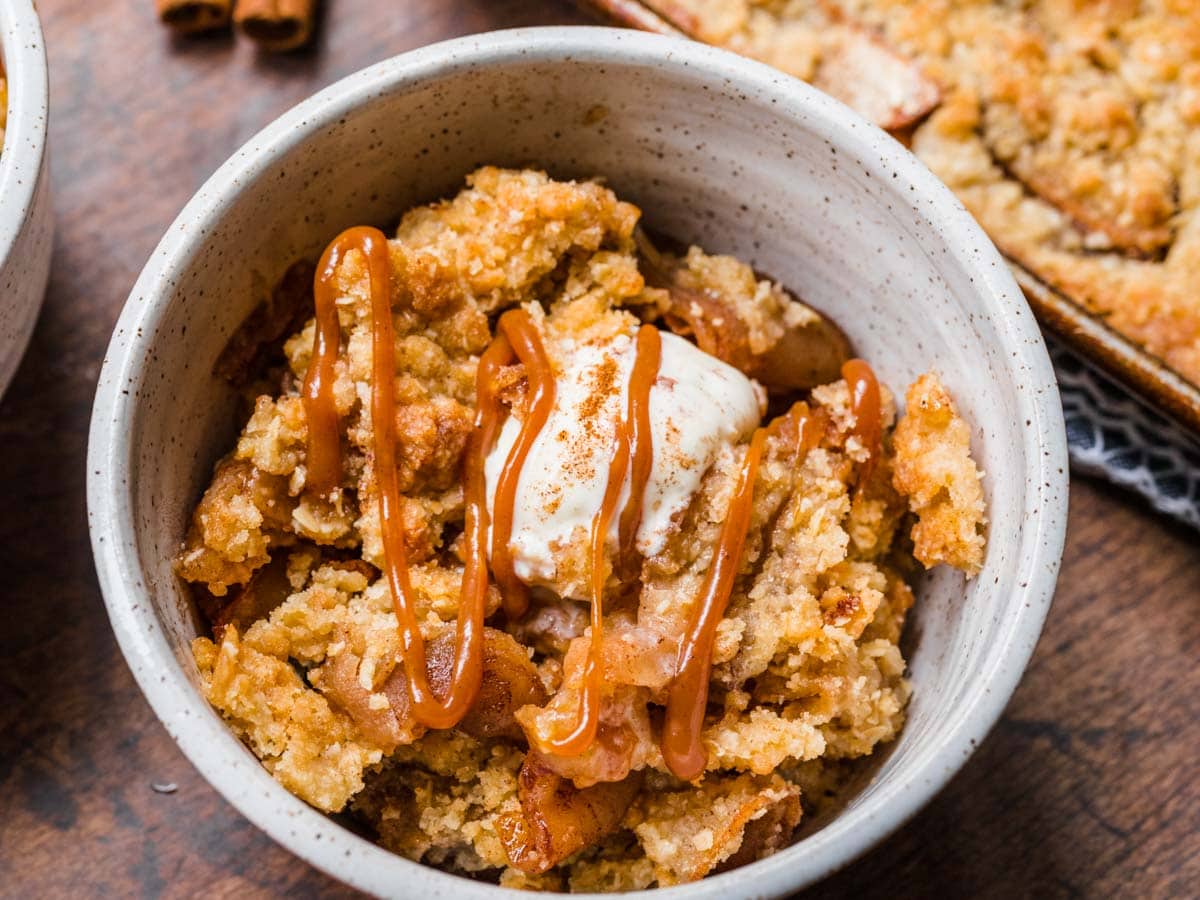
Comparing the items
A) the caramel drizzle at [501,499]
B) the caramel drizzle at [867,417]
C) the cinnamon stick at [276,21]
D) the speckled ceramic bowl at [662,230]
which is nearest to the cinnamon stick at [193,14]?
the cinnamon stick at [276,21]

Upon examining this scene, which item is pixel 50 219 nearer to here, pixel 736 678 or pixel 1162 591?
pixel 736 678

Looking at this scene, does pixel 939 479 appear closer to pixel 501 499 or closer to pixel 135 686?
pixel 501 499

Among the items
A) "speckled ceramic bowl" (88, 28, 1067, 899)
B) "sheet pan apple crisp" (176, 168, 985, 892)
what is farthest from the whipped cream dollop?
"speckled ceramic bowl" (88, 28, 1067, 899)

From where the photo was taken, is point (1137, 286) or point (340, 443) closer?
point (340, 443)

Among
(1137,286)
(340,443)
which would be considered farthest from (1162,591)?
(340,443)

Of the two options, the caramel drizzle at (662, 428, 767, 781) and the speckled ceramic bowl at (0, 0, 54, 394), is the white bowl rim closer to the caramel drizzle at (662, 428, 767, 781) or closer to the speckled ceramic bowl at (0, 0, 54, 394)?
the speckled ceramic bowl at (0, 0, 54, 394)

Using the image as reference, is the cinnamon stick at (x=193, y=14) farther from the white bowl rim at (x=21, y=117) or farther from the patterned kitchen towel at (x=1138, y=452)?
the patterned kitchen towel at (x=1138, y=452)

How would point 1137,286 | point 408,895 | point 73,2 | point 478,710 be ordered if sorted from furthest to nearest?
point 73,2
point 1137,286
point 478,710
point 408,895
